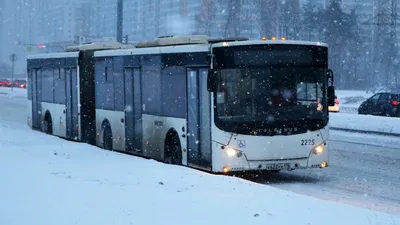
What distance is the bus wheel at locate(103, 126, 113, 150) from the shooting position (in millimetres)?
22000

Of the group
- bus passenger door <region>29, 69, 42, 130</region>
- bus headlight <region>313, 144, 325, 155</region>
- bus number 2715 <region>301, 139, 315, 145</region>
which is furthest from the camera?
bus passenger door <region>29, 69, 42, 130</region>

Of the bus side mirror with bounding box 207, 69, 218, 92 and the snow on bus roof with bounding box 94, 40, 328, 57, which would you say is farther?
the snow on bus roof with bounding box 94, 40, 328, 57

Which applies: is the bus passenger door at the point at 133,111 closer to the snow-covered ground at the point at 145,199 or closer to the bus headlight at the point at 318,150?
the snow-covered ground at the point at 145,199

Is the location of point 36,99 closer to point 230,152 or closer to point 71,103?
point 71,103

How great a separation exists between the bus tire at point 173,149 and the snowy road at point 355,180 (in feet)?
5.99

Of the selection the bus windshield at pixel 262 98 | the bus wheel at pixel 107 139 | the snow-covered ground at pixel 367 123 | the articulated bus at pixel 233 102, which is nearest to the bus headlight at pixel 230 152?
the articulated bus at pixel 233 102

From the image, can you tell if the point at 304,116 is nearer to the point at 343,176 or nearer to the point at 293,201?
the point at 343,176

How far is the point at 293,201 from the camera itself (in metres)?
10.8

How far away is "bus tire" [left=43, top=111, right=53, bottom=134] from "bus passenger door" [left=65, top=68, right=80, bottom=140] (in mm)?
2085

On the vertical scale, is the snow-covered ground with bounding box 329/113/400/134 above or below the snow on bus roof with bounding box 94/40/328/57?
below

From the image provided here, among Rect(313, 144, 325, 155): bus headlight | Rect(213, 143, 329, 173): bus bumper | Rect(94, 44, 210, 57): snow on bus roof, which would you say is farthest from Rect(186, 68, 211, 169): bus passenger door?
Rect(313, 144, 325, 155): bus headlight

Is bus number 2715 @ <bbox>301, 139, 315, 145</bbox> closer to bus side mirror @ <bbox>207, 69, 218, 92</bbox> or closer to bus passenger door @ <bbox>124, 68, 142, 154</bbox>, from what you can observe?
bus side mirror @ <bbox>207, 69, 218, 92</bbox>

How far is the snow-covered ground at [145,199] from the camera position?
9.31 metres

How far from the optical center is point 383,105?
42.3m
